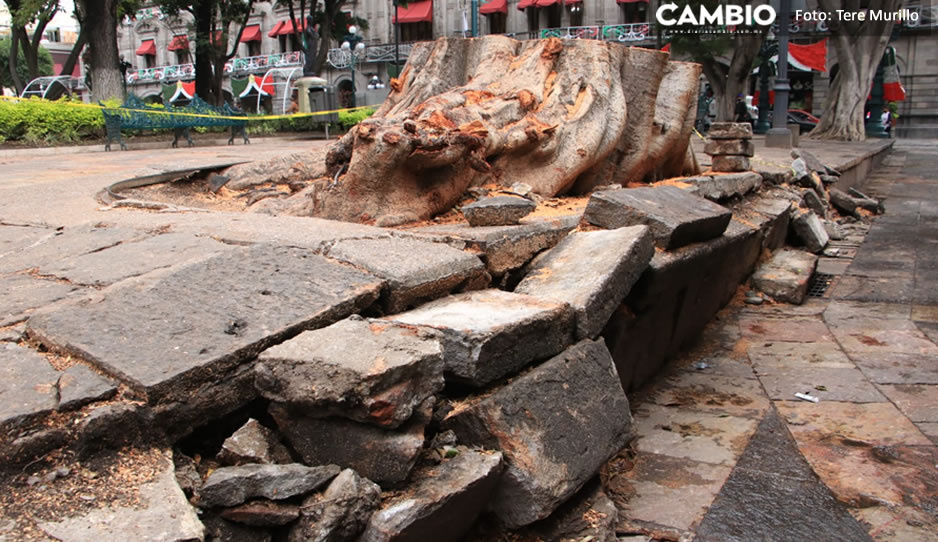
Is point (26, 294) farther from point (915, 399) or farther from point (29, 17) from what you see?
point (29, 17)

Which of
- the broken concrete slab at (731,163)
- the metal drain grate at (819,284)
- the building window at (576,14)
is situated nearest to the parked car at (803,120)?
the building window at (576,14)

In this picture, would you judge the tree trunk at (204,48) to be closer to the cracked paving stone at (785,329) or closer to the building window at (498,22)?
the building window at (498,22)

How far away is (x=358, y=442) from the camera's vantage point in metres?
2.00

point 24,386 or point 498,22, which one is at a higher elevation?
point 498,22

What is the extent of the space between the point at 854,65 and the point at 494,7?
19521mm

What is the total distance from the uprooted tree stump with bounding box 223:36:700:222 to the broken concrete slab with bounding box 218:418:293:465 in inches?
79.3

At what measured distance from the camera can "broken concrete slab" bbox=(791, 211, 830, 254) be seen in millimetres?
7422

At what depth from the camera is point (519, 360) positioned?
2.43m

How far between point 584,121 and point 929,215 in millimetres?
6182

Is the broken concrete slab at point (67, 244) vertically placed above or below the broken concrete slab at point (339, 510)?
above

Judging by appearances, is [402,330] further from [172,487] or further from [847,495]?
[847,495]

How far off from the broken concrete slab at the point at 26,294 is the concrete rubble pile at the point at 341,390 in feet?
0.08

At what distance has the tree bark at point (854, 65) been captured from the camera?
65.2 ft

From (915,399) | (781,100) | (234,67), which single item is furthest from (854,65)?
(234,67)
